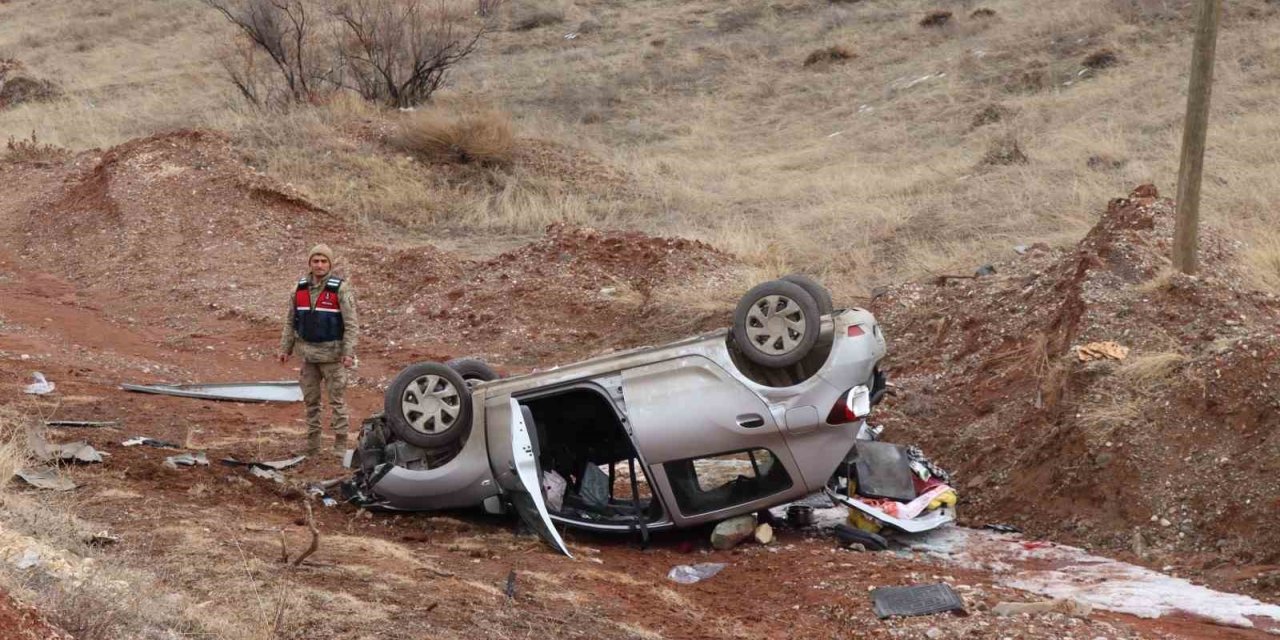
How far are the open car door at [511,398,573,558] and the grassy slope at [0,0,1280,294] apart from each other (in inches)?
270

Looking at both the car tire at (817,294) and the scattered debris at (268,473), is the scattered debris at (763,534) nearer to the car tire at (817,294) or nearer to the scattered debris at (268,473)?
the car tire at (817,294)

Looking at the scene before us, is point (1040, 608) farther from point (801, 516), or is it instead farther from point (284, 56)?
point (284, 56)

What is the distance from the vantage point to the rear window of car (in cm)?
732

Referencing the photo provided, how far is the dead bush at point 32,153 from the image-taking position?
23.4 m

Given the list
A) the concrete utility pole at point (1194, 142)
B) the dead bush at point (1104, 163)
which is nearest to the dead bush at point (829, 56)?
the dead bush at point (1104, 163)

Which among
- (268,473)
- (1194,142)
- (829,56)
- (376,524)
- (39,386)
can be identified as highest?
(829,56)

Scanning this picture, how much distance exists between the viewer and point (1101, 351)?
8945mm

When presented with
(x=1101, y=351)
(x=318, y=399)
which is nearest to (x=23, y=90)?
(x=318, y=399)

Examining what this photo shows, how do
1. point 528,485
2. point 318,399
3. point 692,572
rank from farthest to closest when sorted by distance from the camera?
point 318,399 < point 528,485 < point 692,572

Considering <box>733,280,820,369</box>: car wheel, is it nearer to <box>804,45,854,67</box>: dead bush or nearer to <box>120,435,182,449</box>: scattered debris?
<box>120,435,182,449</box>: scattered debris

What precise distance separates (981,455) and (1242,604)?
2701mm

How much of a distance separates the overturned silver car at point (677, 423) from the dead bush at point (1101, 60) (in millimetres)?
19830

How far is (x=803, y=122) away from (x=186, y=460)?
19893mm

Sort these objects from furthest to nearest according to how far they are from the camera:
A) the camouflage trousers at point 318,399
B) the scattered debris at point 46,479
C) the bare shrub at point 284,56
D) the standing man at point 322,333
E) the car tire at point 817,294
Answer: the bare shrub at point 284,56 → the camouflage trousers at point 318,399 → the standing man at point 322,333 → the car tire at point 817,294 → the scattered debris at point 46,479
